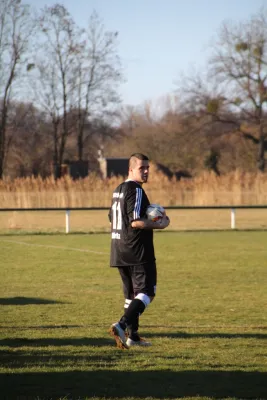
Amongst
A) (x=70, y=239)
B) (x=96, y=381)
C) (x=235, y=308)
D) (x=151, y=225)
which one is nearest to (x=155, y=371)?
(x=96, y=381)

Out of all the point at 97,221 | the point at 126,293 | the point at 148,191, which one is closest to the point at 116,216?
the point at 126,293

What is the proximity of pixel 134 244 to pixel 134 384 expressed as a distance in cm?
221

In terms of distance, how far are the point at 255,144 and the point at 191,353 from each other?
59371 mm

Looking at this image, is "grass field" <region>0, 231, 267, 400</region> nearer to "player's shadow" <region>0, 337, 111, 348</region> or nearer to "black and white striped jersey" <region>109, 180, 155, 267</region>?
"player's shadow" <region>0, 337, 111, 348</region>

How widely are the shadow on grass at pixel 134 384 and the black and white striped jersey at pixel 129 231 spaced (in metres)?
1.67

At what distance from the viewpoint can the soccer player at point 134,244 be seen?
342 inches

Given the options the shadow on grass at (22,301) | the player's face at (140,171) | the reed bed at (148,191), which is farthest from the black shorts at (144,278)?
the reed bed at (148,191)

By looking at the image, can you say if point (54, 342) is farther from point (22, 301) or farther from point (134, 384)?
point (22, 301)

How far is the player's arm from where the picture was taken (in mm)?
8492

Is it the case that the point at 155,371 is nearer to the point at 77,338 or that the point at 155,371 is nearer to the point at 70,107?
the point at 77,338

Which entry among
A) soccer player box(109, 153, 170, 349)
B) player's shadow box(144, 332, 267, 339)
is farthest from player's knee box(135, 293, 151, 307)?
player's shadow box(144, 332, 267, 339)

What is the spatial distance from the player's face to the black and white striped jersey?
2.6 inches

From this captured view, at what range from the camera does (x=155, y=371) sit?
24.2ft

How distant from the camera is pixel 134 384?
6.84m
